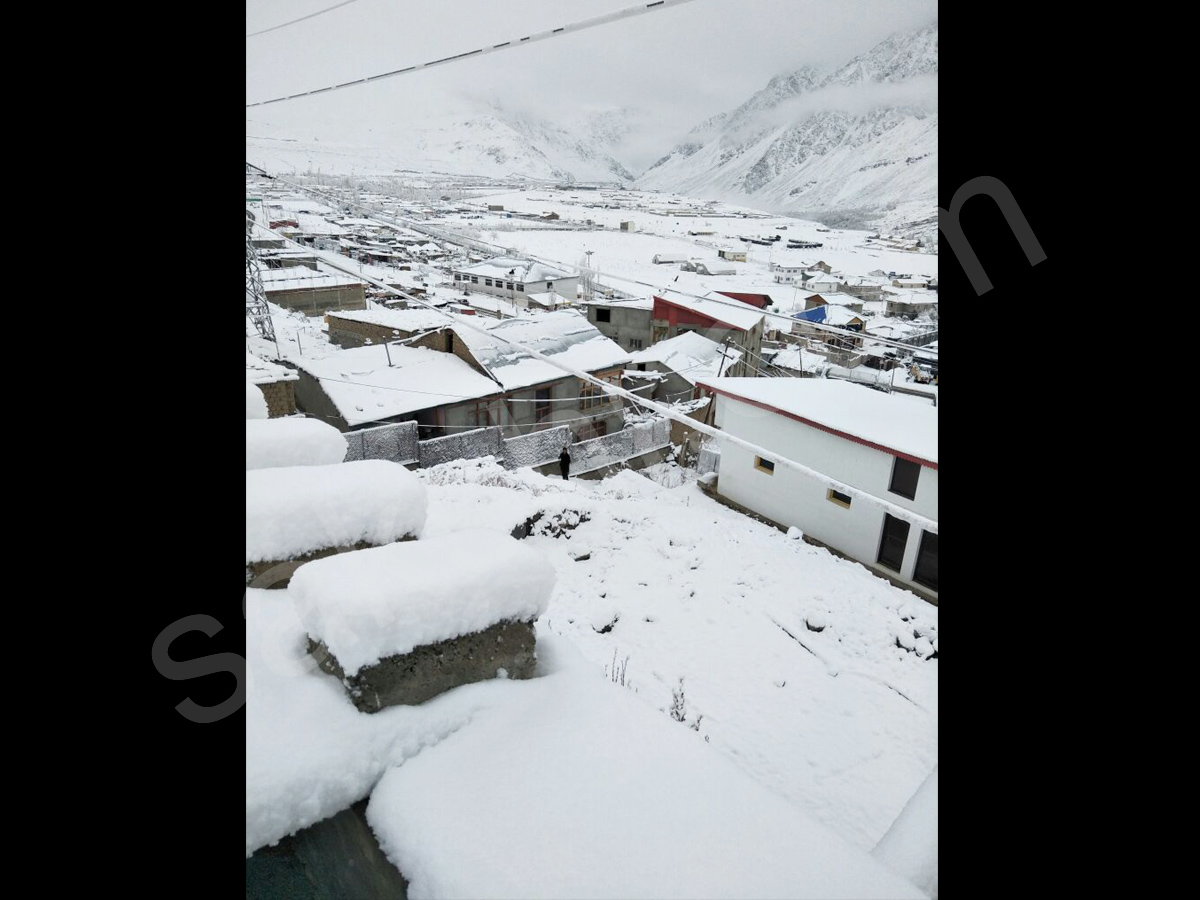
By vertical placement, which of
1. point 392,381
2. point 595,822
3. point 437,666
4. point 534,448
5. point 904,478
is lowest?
point 534,448

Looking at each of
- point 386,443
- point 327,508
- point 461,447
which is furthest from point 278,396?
point 327,508

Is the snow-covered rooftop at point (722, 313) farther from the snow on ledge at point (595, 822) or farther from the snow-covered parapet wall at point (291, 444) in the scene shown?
the snow on ledge at point (595, 822)

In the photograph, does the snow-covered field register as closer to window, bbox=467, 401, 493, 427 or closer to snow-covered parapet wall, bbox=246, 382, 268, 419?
snow-covered parapet wall, bbox=246, 382, 268, 419

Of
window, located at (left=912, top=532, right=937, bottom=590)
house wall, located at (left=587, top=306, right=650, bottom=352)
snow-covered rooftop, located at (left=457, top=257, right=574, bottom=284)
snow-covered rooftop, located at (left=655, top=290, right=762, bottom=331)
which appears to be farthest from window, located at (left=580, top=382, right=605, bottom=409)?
snow-covered rooftop, located at (left=457, top=257, right=574, bottom=284)

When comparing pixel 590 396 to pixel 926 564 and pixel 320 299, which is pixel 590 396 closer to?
pixel 926 564
